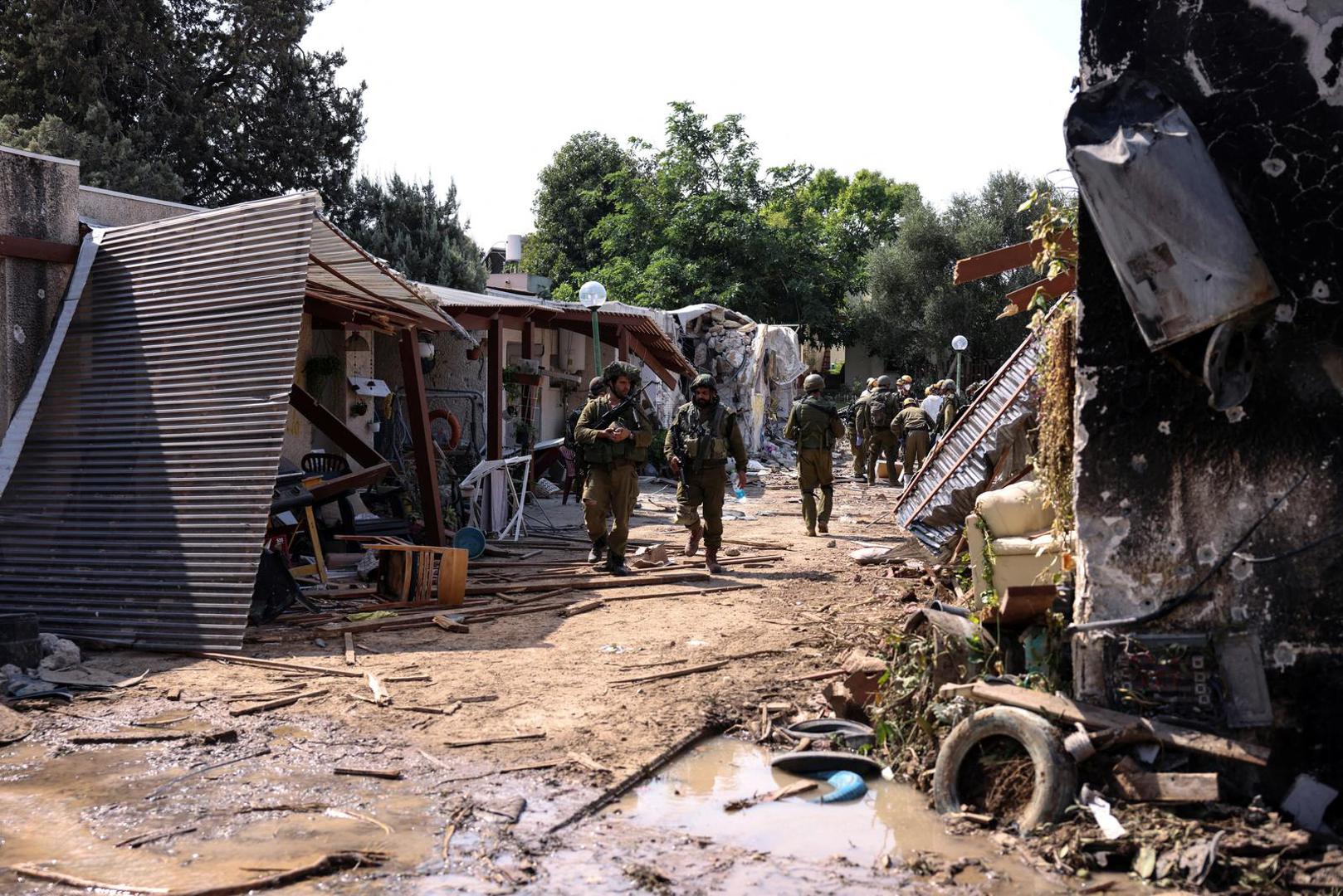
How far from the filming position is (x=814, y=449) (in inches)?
528

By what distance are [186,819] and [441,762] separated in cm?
116

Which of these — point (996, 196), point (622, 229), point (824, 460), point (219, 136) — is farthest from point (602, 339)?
point (996, 196)

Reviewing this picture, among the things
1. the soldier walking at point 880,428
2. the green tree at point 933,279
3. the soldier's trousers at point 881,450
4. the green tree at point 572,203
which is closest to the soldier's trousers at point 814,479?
the soldier walking at point 880,428

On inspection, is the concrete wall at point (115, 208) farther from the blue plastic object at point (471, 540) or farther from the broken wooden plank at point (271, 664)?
the broken wooden plank at point (271, 664)

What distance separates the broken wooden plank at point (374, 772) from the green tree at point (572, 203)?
3586 cm

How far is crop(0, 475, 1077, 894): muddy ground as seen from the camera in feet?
13.3

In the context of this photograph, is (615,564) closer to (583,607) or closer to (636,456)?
(636,456)

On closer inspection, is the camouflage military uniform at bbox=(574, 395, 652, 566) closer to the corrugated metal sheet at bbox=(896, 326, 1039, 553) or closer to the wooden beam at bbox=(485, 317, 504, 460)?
the corrugated metal sheet at bbox=(896, 326, 1039, 553)

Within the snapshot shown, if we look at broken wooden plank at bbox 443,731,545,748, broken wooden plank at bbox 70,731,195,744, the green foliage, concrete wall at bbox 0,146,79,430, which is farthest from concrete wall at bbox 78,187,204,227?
the green foliage

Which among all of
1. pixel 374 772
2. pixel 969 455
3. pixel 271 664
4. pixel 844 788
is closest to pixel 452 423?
pixel 271 664

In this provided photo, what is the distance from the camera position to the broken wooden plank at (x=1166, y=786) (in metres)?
4.14

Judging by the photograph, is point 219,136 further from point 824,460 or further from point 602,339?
point 824,460

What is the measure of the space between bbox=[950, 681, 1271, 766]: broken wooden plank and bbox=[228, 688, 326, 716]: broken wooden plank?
3.65 metres

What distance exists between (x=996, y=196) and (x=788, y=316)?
9117mm
